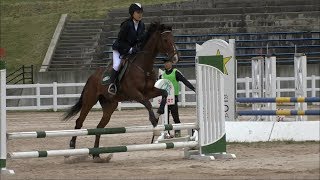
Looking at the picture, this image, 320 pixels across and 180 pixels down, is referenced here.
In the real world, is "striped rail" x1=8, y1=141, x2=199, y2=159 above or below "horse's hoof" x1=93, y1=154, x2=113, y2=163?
above

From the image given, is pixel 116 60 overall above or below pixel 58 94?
above

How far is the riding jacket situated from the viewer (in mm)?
16484

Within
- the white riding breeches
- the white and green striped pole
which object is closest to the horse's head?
the white riding breeches

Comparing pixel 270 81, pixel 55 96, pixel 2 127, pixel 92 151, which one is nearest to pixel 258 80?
pixel 270 81

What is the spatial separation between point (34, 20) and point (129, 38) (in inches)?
1438

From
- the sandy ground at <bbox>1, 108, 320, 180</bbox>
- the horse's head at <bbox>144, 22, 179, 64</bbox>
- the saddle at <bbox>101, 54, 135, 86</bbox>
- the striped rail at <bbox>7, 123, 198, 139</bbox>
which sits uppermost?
the horse's head at <bbox>144, 22, 179, 64</bbox>

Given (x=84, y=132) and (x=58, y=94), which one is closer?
(x=84, y=132)

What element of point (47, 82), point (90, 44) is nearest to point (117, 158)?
point (47, 82)

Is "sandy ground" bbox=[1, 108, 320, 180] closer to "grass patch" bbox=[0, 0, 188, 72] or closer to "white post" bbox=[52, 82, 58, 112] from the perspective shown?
"white post" bbox=[52, 82, 58, 112]

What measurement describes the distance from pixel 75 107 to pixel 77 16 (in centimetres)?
3407

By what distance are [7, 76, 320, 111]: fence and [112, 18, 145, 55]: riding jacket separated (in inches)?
752

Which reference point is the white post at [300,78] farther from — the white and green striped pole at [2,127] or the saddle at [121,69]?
the white and green striped pole at [2,127]

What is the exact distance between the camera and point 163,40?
16375mm

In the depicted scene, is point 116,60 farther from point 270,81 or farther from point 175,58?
point 270,81
